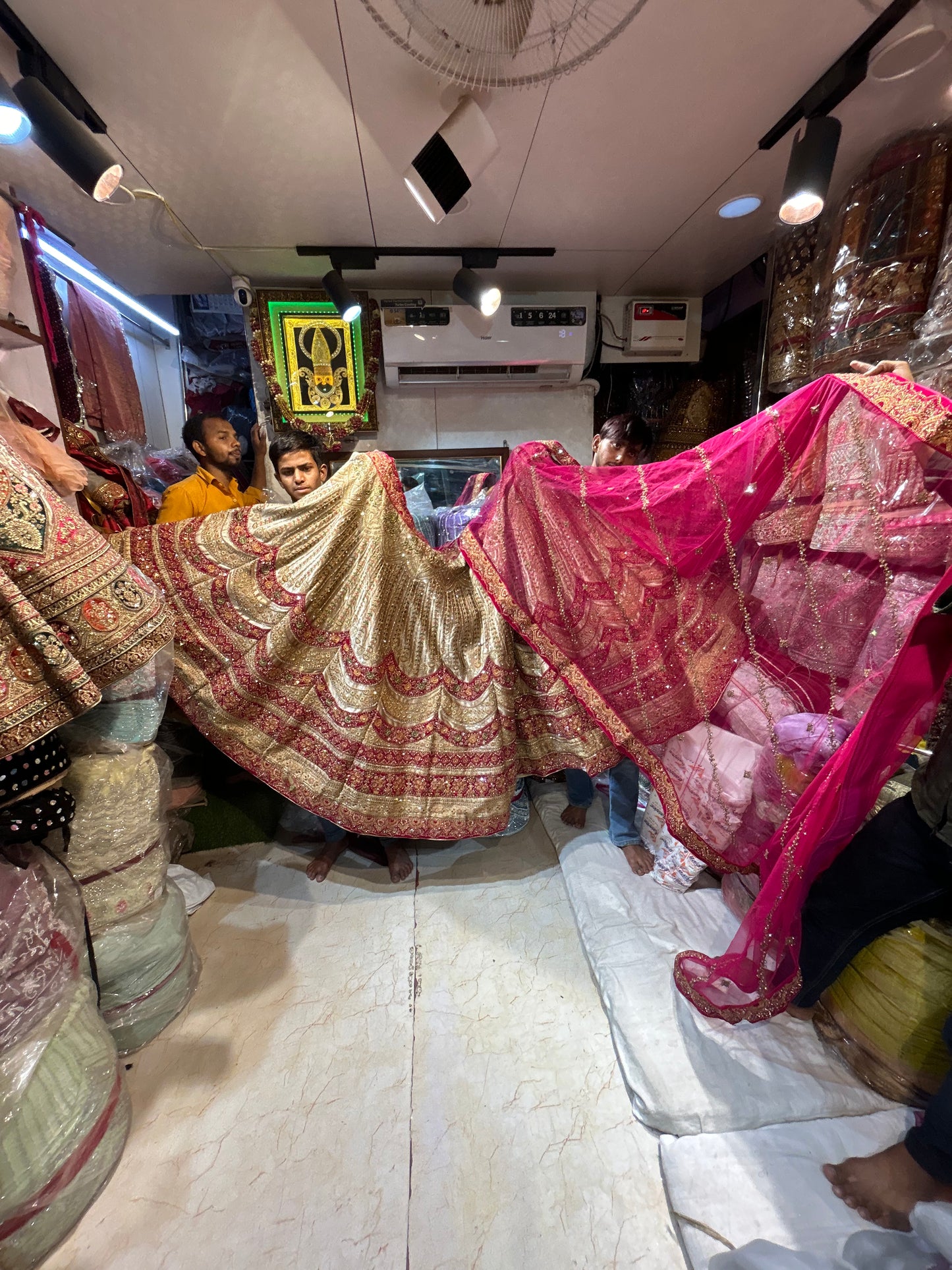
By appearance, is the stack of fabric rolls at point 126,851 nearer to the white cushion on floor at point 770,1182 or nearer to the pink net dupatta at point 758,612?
the pink net dupatta at point 758,612

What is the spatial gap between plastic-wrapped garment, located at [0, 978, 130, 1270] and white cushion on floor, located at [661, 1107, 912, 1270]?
3.41 ft

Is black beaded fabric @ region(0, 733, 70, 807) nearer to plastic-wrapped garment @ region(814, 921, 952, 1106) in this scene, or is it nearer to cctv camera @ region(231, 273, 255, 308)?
plastic-wrapped garment @ region(814, 921, 952, 1106)

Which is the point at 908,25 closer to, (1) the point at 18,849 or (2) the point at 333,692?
(2) the point at 333,692

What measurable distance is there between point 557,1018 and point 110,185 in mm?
2571

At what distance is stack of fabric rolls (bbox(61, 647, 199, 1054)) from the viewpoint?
0.97 m

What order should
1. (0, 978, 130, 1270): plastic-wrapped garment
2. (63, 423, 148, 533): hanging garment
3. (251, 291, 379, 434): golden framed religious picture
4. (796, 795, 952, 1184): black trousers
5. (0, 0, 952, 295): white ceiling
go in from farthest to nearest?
(251, 291, 379, 434): golden framed religious picture → (63, 423, 148, 533): hanging garment → (0, 0, 952, 295): white ceiling → (796, 795, 952, 1184): black trousers → (0, 978, 130, 1270): plastic-wrapped garment

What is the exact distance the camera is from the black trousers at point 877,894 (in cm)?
85

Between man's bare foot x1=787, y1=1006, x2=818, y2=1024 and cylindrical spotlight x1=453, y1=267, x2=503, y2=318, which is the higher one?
cylindrical spotlight x1=453, y1=267, x2=503, y2=318

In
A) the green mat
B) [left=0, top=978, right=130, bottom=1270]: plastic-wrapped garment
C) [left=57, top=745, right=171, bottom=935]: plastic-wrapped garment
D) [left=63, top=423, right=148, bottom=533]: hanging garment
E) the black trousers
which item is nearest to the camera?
[left=0, top=978, right=130, bottom=1270]: plastic-wrapped garment

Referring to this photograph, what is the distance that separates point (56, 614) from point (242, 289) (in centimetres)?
238

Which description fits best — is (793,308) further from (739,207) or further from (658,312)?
(658,312)

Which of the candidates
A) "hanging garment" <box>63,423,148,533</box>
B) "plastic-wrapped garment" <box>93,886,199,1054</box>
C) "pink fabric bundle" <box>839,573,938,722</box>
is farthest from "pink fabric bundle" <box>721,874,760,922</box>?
"hanging garment" <box>63,423,148,533</box>

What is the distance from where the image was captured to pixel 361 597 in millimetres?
1354

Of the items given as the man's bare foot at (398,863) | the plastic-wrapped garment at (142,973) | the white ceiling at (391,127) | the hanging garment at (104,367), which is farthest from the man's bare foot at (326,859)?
the white ceiling at (391,127)
